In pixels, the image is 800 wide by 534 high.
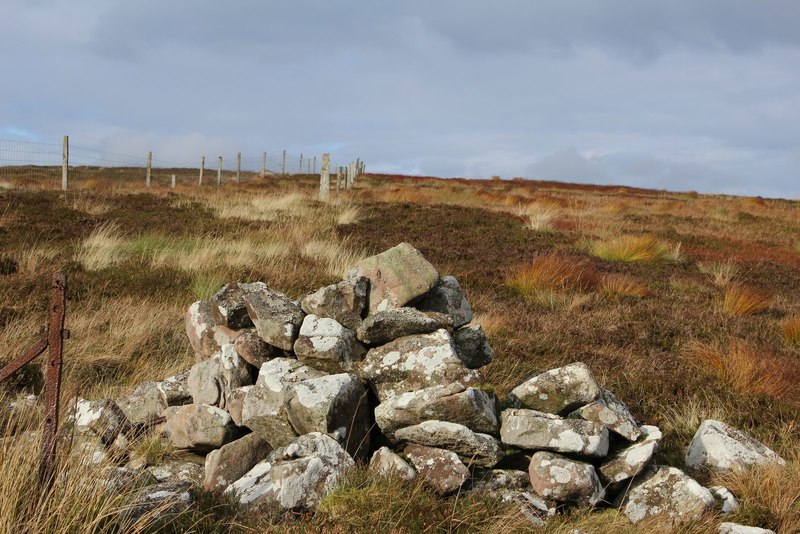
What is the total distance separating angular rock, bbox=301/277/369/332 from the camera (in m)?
4.43

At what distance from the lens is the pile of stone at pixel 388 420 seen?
3.48m

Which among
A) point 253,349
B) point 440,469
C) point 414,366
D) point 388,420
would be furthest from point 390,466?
point 253,349

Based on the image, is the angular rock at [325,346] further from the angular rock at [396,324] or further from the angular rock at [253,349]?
the angular rock at [253,349]

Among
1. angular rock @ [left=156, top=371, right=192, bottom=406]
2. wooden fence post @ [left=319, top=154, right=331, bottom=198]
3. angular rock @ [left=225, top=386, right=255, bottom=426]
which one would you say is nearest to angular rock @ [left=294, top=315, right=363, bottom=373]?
angular rock @ [left=225, top=386, right=255, bottom=426]

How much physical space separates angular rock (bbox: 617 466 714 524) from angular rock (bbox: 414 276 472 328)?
5.53ft

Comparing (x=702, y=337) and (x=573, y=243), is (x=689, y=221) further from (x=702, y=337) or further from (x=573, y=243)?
(x=702, y=337)

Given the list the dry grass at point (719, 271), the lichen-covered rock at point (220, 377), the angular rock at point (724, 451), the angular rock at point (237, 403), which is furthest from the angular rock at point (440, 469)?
the dry grass at point (719, 271)

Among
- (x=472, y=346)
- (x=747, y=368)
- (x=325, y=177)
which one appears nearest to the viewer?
(x=472, y=346)

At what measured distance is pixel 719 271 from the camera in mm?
12422

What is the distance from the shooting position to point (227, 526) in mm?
2980

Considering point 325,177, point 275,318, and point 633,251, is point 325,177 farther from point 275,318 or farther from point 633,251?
point 275,318

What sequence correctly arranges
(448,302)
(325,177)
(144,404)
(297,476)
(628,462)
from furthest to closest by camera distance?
(325,177) → (448,302) → (144,404) → (628,462) → (297,476)

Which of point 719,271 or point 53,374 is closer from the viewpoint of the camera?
point 53,374

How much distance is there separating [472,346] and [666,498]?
1.64 metres
